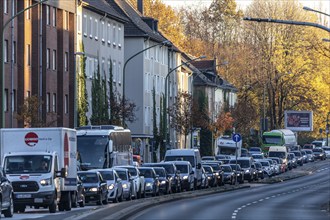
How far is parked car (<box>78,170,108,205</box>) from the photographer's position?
4359 centimetres

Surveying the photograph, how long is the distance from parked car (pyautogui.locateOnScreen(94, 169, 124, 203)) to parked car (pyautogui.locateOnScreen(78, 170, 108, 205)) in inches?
70.4

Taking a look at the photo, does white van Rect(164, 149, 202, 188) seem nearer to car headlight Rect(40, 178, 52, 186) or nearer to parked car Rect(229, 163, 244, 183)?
parked car Rect(229, 163, 244, 183)

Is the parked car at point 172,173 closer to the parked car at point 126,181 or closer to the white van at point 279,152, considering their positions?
the parked car at point 126,181

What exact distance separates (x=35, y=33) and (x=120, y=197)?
22.1 metres

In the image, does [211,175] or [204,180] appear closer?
[204,180]

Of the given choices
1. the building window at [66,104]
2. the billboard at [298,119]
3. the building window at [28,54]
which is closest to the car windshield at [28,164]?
the building window at [28,54]

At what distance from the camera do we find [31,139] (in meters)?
36.4

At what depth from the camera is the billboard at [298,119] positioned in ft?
377

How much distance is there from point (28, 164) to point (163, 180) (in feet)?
67.0

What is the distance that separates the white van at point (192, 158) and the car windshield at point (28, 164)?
28397 millimetres

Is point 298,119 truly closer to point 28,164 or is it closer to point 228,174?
point 228,174

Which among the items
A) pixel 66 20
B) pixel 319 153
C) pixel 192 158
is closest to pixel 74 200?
pixel 192 158

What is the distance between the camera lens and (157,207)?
41062 millimetres

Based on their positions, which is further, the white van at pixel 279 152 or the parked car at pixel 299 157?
the parked car at pixel 299 157
